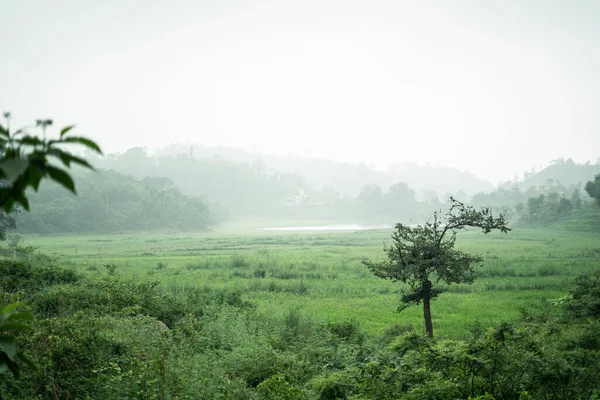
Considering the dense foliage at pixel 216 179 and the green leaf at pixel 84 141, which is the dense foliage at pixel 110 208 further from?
the green leaf at pixel 84 141

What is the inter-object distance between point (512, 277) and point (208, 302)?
62.7 ft

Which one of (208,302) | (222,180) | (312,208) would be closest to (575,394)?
(208,302)

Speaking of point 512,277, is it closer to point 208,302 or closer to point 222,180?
point 208,302

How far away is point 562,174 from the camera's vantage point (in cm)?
18488

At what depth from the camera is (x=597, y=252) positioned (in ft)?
117

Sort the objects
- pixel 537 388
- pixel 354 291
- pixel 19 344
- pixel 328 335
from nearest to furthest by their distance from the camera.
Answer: pixel 537 388 < pixel 19 344 < pixel 328 335 < pixel 354 291

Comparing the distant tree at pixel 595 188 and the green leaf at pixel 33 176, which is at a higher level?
the distant tree at pixel 595 188

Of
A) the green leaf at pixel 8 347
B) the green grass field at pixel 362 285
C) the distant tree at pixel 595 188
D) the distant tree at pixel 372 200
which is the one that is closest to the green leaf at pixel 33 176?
the green leaf at pixel 8 347

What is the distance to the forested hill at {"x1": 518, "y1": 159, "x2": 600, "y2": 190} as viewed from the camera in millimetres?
179000

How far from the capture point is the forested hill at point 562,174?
179 meters

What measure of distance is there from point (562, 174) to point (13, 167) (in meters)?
215

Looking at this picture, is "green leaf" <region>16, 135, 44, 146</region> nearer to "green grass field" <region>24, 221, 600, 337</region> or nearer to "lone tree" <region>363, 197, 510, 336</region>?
"lone tree" <region>363, 197, 510, 336</region>

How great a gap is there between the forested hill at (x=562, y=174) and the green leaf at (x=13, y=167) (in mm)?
201210

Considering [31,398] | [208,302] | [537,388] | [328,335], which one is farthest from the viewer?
[208,302]
